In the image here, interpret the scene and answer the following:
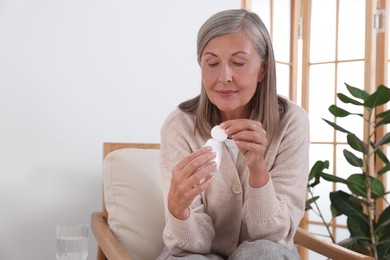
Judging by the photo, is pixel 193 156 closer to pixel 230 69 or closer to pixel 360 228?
pixel 230 69

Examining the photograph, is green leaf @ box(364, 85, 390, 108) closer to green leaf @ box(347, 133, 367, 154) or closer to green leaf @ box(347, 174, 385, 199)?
green leaf @ box(347, 133, 367, 154)

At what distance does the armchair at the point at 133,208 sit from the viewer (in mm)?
1618

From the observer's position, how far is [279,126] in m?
1.49

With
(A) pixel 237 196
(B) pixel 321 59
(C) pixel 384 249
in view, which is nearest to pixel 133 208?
(A) pixel 237 196

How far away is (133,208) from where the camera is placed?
1.65m

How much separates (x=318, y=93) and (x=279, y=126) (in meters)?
1.81

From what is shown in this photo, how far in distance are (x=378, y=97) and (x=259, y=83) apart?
799 mm

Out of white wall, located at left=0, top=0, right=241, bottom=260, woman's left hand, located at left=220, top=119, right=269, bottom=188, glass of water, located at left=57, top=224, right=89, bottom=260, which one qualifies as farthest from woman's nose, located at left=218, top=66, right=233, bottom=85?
white wall, located at left=0, top=0, right=241, bottom=260

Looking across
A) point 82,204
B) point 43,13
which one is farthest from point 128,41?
point 82,204

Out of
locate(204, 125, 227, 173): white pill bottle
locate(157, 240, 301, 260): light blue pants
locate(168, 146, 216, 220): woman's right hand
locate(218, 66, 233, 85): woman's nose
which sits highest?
locate(218, 66, 233, 85): woman's nose

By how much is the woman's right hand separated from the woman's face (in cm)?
21

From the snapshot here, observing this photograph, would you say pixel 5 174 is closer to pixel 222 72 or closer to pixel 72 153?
pixel 72 153

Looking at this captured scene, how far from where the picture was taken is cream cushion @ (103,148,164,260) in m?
1.62

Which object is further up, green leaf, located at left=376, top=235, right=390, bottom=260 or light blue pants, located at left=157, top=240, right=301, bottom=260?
light blue pants, located at left=157, top=240, right=301, bottom=260
